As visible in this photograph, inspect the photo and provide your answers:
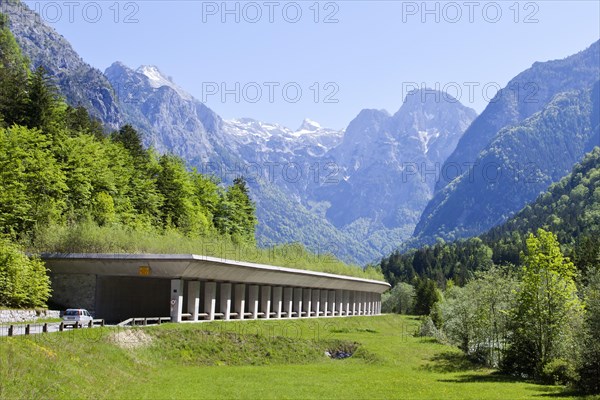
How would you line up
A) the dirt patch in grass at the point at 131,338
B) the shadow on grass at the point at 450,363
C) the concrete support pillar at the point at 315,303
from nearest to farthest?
the dirt patch in grass at the point at 131,338
the shadow on grass at the point at 450,363
the concrete support pillar at the point at 315,303

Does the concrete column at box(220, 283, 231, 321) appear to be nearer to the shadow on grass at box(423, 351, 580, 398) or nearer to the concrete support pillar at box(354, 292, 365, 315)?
the shadow on grass at box(423, 351, 580, 398)

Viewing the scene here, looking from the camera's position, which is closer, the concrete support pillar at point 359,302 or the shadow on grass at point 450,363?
the shadow on grass at point 450,363

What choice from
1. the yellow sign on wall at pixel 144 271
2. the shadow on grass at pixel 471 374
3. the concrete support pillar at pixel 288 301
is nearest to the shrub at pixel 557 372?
the shadow on grass at pixel 471 374

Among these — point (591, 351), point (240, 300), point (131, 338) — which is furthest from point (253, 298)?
point (591, 351)

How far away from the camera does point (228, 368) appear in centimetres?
4434

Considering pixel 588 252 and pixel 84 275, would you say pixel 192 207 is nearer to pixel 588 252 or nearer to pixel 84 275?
pixel 84 275

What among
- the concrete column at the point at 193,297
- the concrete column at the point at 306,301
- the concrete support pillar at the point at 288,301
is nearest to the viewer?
the concrete column at the point at 193,297

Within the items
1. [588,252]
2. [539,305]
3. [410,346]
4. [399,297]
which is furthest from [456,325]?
[399,297]

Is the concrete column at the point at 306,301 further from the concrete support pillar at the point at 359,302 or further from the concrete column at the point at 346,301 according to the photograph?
the concrete support pillar at the point at 359,302

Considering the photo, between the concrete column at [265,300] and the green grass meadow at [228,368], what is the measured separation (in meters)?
11.6

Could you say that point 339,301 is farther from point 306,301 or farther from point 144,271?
point 144,271

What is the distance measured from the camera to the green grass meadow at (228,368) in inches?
1196

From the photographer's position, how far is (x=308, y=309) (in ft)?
307

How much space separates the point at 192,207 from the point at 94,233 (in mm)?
41806
